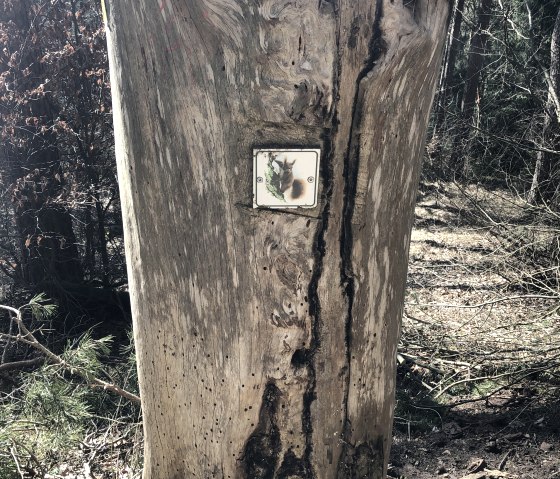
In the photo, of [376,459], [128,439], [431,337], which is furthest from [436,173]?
[376,459]

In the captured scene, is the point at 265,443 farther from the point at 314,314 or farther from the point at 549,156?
the point at 549,156

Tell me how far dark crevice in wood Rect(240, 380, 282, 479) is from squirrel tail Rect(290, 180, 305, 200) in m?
0.42

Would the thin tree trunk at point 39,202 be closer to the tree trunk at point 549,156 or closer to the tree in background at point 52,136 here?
the tree in background at point 52,136

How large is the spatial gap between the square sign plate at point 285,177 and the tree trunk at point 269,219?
20mm

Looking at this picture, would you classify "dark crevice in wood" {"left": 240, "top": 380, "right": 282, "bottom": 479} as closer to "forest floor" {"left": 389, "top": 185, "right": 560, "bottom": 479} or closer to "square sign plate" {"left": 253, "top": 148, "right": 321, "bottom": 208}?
"square sign plate" {"left": 253, "top": 148, "right": 321, "bottom": 208}

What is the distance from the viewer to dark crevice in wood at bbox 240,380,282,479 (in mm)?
1274

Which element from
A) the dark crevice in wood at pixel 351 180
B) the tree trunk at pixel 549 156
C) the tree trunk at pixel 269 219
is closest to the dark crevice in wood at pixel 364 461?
the tree trunk at pixel 269 219

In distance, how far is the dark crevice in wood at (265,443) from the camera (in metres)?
1.27

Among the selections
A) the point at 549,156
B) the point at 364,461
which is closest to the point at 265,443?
the point at 364,461

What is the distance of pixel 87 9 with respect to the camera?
15.4 feet

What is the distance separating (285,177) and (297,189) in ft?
0.11

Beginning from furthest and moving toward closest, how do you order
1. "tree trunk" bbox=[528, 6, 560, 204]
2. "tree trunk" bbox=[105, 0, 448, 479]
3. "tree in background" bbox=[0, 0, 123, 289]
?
1. "tree trunk" bbox=[528, 6, 560, 204]
2. "tree in background" bbox=[0, 0, 123, 289]
3. "tree trunk" bbox=[105, 0, 448, 479]

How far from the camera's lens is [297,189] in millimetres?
1139

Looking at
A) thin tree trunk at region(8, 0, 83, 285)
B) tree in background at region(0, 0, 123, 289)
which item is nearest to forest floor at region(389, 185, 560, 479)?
tree in background at region(0, 0, 123, 289)
